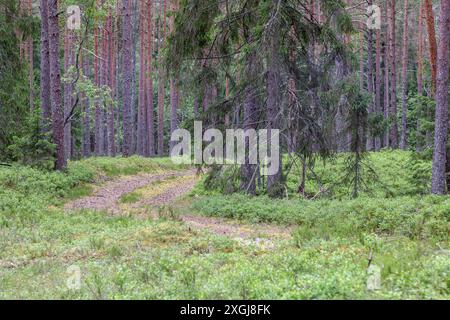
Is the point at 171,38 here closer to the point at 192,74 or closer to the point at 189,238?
the point at 192,74

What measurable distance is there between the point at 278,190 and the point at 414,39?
1553 inches

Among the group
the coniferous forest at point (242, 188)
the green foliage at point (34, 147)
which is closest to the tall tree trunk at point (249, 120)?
the coniferous forest at point (242, 188)

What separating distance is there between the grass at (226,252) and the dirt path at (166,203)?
0.49 metres

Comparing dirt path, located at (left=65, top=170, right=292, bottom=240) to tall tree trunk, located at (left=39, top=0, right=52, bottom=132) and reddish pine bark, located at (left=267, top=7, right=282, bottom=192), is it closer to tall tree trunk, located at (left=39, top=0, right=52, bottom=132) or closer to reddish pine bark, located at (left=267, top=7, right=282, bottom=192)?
reddish pine bark, located at (left=267, top=7, right=282, bottom=192)

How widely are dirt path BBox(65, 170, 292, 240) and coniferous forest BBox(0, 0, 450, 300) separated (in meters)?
0.08

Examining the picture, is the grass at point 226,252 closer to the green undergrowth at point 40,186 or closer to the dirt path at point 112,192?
the green undergrowth at point 40,186

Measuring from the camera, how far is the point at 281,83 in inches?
586

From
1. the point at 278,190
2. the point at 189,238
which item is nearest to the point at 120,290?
the point at 189,238

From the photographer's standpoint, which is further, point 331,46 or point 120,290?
point 331,46

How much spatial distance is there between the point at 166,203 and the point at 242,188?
2.50 m

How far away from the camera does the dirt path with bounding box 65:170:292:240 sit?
10.8m

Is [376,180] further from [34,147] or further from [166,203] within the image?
[34,147]

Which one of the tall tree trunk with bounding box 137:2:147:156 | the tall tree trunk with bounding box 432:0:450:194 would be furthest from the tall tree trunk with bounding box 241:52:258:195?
the tall tree trunk with bounding box 137:2:147:156

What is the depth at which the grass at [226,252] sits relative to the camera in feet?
18.6
